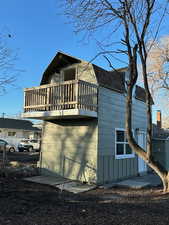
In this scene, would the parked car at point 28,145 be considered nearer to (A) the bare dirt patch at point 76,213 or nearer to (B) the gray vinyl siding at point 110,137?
(B) the gray vinyl siding at point 110,137

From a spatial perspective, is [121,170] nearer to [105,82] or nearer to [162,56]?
[105,82]

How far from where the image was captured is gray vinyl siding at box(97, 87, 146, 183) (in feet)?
33.8

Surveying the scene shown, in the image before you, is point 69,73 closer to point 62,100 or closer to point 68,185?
point 62,100

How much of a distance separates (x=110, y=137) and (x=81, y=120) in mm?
1620

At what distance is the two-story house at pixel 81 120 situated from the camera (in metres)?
10.0

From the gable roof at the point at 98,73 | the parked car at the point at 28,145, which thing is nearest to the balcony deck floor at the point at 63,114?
the gable roof at the point at 98,73

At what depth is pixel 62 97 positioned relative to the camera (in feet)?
33.5

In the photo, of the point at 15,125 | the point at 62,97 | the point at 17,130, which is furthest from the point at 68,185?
the point at 15,125

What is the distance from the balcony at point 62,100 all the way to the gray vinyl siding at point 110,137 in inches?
25.1

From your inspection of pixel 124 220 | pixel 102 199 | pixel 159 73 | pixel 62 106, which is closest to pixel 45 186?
pixel 102 199

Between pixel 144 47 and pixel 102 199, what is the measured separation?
5640 millimetres

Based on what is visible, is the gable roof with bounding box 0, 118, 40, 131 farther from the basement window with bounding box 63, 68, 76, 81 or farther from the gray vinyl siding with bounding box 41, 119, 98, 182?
the basement window with bounding box 63, 68, 76, 81

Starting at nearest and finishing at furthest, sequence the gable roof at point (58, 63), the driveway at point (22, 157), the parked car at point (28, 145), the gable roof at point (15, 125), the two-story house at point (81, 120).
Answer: the two-story house at point (81, 120), the gable roof at point (58, 63), the driveway at point (22, 157), the parked car at point (28, 145), the gable roof at point (15, 125)

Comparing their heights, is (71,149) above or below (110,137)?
below
